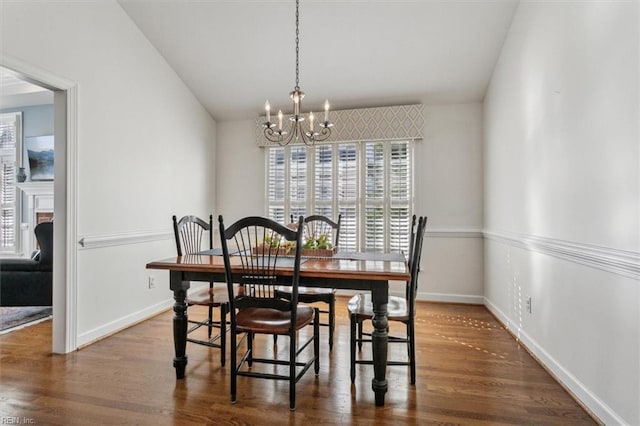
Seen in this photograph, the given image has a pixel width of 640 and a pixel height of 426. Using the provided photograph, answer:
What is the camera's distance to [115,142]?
128 inches

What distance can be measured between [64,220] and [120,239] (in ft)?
1.87

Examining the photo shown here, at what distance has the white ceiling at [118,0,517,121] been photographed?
126 inches

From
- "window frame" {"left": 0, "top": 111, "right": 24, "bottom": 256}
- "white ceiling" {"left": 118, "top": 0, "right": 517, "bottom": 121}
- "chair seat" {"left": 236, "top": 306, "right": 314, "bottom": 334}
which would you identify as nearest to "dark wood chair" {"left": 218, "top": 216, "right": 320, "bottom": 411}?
"chair seat" {"left": 236, "top": 306, "right": 314, "bottom": 334}

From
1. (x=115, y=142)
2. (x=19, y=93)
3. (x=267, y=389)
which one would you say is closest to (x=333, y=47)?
(x=115, y=142)

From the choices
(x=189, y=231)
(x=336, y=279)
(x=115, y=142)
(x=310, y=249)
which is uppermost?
(x=115, y=142)

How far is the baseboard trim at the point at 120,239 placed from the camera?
2.93 metres

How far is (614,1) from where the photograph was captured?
171 cm

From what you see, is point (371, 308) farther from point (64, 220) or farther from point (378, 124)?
point (378, 124)

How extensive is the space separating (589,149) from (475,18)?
1855 millimetres

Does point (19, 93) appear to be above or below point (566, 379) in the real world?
above

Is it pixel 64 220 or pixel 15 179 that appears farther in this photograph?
pixel 15 179

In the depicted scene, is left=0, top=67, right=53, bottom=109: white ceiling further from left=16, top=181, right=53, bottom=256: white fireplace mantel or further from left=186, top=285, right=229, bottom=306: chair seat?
left=186, top=285, right=229, bottom=306: chair seat

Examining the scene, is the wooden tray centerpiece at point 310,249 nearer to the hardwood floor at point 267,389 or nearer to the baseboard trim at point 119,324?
the hardwood floor at point 267,389

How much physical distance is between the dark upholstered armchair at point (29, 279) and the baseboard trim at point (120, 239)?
90 cm
